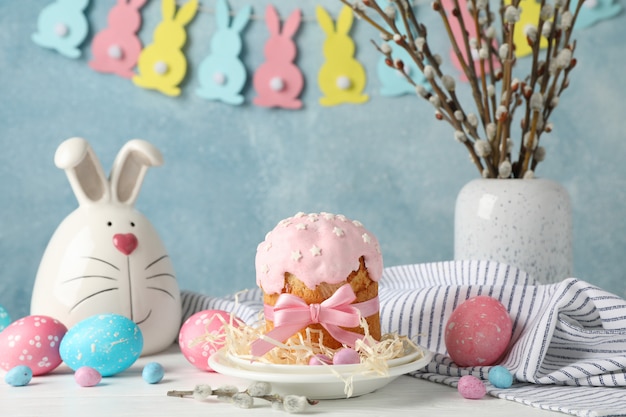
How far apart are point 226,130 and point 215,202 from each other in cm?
19

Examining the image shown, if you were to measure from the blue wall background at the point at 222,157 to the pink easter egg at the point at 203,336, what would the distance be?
1024 mm

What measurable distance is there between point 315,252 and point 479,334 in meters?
0.25

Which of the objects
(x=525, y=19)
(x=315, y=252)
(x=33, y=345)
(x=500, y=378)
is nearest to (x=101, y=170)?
(x=33, y=345)

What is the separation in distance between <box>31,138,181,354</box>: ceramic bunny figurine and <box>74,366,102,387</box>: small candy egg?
0.18 metres

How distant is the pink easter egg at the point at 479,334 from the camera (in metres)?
0.97

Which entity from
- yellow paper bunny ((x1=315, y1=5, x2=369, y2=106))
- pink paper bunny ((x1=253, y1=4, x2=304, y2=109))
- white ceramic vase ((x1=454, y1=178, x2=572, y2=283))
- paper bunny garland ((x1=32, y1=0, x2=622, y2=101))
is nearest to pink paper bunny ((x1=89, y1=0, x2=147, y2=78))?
paper bunny garland ((x1=32, y1=0, x2=622, y2=101))

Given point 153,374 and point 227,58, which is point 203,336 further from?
point 227,58

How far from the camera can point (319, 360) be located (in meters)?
0.83

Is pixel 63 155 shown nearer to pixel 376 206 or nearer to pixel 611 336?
pixel 611 336

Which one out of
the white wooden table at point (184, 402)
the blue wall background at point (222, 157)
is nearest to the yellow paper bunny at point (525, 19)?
the blue wall background at point (222, 157)

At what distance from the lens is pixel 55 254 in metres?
1.12

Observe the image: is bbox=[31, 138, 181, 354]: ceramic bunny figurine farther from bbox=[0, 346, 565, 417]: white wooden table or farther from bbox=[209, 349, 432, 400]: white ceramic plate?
bbox=[209, 349, 432, 400]: white ceramic plate

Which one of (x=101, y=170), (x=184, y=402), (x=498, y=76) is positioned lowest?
(x=184, y=402)

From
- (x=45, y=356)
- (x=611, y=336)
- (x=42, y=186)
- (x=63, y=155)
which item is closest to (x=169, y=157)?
(x=42, y=186)
